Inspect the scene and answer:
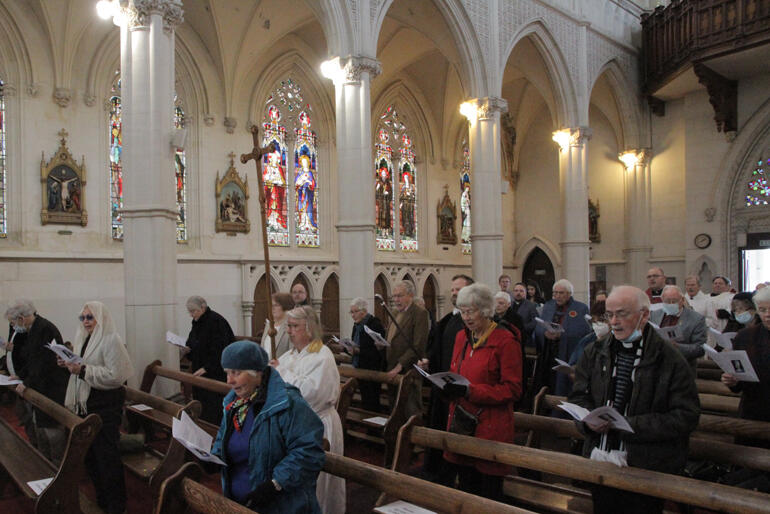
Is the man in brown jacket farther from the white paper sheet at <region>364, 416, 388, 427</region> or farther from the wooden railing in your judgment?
the wooden railing

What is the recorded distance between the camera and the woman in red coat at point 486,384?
349 cm

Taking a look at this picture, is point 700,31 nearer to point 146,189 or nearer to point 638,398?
point 146,189

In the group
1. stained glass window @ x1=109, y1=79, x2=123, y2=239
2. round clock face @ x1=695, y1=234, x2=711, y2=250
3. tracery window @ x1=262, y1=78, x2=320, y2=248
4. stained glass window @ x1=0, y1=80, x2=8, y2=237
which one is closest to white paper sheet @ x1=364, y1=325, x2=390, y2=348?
stained glass window @ x1=109, y1=79, x2=123, y2=239

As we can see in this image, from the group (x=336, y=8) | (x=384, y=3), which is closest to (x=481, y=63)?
(x=384, y=3)

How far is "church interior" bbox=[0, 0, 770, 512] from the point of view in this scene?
991 centimetres

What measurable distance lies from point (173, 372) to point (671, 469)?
512 centimetres

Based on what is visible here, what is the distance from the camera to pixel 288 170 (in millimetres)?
14539

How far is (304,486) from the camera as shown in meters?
2.79

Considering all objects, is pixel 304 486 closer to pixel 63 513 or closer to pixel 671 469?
pixel 671 469

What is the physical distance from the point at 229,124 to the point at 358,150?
14.9 ft

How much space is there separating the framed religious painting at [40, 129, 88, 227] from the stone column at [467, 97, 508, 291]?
734 cm

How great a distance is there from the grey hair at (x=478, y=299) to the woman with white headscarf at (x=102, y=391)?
8.26 feet

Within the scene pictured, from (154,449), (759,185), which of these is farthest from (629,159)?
(154,449)

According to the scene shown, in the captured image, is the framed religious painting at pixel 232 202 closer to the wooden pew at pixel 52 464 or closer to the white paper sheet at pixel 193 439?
the wooden pew at pixel 52 464
